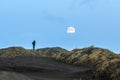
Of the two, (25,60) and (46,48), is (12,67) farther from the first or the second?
(46,48)

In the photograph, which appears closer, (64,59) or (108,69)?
(108,69)

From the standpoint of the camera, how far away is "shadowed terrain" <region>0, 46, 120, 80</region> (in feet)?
127

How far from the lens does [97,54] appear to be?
53500 mm

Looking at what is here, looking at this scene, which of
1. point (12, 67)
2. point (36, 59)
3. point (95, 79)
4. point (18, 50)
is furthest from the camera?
point (18, 50)

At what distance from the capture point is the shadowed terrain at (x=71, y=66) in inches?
1527

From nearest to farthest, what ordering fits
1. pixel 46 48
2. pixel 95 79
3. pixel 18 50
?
pixel 95 79 < pixel 18 50 < pixel 46 48

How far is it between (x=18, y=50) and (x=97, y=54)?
92.4 feet

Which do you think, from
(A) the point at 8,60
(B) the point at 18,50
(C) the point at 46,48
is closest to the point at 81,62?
(A) the point at 8,60

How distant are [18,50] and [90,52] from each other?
2530 centimetres

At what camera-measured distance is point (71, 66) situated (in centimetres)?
5241

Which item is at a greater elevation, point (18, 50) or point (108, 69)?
point (18, 50)

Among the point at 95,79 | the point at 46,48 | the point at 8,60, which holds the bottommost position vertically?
the point at 95,79

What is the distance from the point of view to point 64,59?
191 ft

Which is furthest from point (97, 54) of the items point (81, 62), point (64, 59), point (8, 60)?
point (8, 60)
